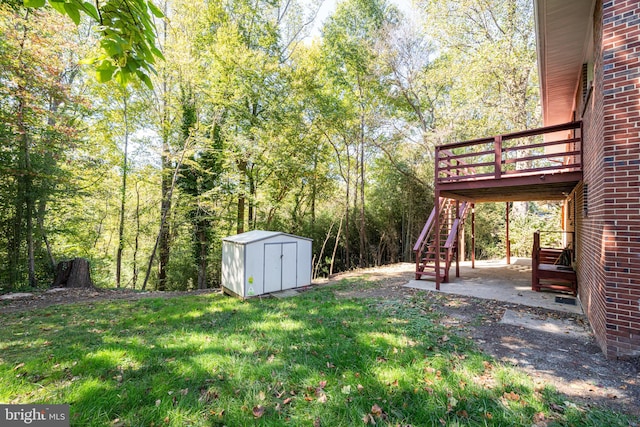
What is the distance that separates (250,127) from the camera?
38.8 feet

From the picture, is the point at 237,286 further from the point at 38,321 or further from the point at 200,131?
the point at 200,131

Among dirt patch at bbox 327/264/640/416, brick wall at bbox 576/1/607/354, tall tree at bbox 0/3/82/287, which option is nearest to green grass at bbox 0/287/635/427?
dirt patch at bbox 327/264/640/416

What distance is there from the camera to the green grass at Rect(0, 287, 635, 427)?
2154 mm

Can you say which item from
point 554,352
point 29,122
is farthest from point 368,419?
point 29,122

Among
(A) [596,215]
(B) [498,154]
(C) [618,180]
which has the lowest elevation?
(A) [596,215]

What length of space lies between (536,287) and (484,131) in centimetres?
813

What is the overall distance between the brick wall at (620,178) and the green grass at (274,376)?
5.01ft

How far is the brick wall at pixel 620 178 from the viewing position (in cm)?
310

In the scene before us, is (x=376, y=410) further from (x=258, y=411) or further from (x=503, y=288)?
(x=503, y=288)

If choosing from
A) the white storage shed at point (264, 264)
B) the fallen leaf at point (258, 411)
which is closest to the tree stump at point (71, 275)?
the white storage shed at point (264, 264)

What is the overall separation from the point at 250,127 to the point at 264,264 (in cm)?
721

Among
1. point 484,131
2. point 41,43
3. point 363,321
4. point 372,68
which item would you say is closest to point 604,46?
point 363,321

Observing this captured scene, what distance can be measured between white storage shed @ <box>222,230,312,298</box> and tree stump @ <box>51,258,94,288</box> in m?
4.57

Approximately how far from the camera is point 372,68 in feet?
41.7
